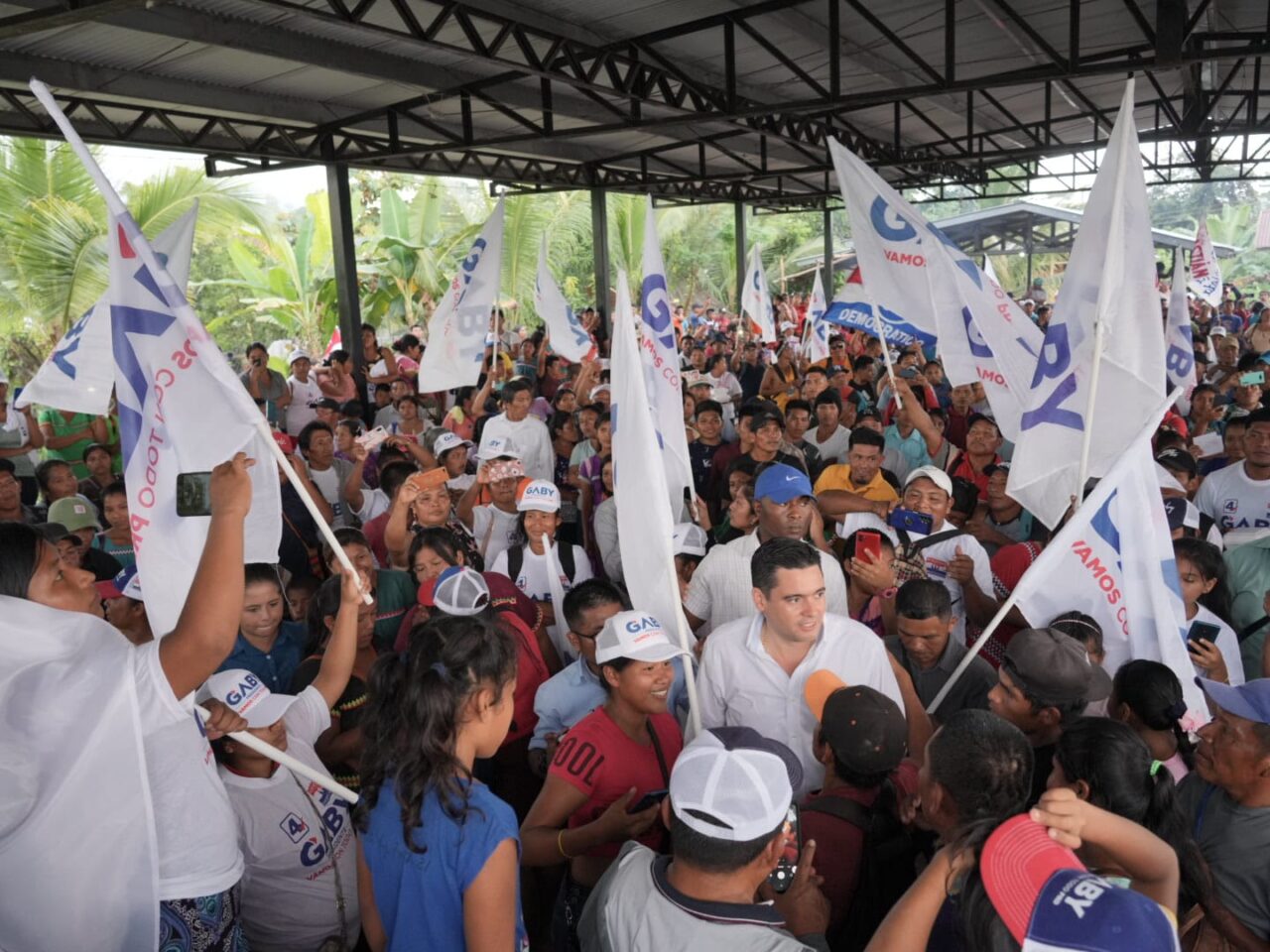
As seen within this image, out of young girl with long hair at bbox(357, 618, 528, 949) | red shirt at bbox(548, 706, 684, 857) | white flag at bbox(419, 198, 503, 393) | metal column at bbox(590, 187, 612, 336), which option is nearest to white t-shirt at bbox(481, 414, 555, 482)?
white flag at bbox(419, 198, 503, 393)

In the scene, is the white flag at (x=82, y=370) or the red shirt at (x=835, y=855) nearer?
the red shirt at (x=835, y=855)

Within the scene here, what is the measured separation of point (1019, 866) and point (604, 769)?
1.31 m

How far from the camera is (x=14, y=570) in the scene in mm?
1999

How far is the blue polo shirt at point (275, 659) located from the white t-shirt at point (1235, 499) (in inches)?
181

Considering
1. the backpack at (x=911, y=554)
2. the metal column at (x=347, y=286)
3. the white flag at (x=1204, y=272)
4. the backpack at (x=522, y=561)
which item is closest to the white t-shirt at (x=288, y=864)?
the backpack at (x=522, y=561)

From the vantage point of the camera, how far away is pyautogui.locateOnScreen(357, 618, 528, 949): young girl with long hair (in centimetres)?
192

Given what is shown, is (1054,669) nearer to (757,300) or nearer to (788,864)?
(788,864)

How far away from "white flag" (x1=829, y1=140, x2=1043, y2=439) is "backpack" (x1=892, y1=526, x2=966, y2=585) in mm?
894

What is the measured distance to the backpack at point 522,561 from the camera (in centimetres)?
434

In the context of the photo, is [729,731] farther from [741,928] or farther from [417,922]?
[417,922]

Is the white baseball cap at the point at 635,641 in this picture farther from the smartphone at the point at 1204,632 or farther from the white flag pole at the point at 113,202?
the smartphone at the point at 1204,632

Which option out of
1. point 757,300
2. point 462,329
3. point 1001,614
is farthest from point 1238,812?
point 757,300

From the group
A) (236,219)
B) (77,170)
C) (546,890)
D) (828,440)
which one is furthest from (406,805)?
(236,219)

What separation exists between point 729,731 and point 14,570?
157cm
